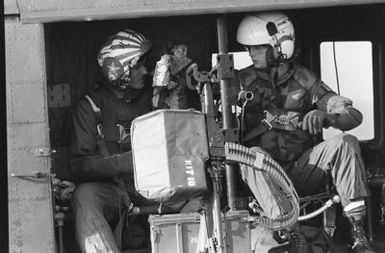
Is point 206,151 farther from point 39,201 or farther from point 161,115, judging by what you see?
point 39,201

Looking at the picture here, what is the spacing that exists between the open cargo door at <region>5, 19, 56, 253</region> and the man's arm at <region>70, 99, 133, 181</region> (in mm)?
576

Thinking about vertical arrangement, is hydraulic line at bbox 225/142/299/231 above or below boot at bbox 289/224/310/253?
above

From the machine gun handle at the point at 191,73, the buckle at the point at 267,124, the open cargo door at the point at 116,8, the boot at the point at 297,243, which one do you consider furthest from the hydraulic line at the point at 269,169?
the open cargo door at the point at 116,8

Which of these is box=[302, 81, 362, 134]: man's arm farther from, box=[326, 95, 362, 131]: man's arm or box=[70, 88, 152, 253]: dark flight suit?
box=[70, 88, 152, 253]: dark flight suit

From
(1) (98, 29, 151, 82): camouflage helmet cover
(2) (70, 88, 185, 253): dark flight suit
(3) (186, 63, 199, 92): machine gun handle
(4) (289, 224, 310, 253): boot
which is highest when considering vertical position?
(1) (98, 29, 151, 82): camouflage helmet cover

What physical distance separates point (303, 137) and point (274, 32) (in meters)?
0.76

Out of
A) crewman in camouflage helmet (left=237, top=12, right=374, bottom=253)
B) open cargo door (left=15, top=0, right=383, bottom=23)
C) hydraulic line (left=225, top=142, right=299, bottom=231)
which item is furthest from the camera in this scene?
crewman in camouflage helmet (left=237, top=12, right=374, bottom=253)

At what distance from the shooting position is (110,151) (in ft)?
23.6

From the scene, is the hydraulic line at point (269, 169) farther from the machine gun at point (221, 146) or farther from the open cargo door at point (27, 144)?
the open cargo door at point (27, 144)

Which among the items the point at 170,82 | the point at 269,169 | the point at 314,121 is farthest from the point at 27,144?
the point at 314,121

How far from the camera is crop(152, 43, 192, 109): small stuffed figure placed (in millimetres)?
7164

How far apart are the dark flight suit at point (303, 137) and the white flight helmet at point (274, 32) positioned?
158 mm

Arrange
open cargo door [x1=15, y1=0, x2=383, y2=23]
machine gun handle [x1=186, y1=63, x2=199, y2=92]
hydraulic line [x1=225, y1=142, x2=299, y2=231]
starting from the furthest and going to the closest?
1. open cargo door [x1=15, y1=0, x2=383, y2=23]
2. machine gun handle [x1=186, y1=63, x2=199, y2=92]
3. hydraulic line [x1=225, y1=142, x2=299, y2=231]

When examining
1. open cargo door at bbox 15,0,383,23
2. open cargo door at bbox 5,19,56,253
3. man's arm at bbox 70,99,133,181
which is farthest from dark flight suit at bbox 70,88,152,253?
open cargo door at bbox 15,0,383,23
